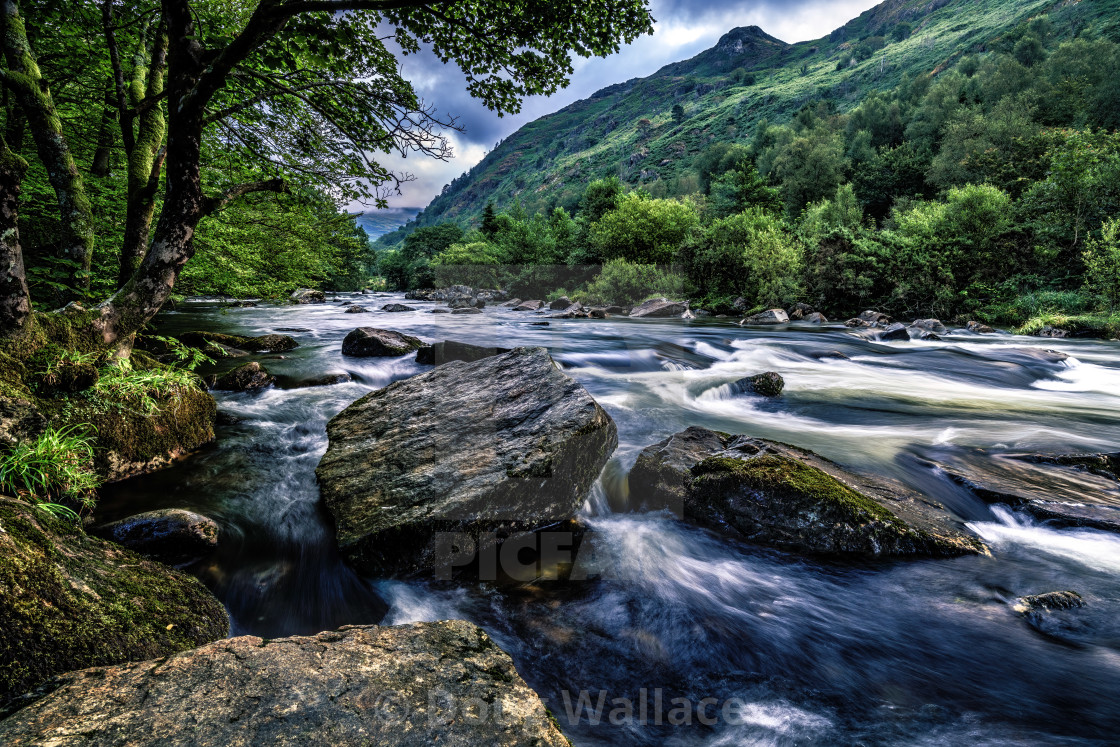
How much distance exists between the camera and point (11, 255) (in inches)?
144

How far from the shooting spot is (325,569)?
3615 mm

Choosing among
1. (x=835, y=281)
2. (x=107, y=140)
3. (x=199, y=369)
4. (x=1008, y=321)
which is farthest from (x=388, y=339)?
(x=1008, y=321)

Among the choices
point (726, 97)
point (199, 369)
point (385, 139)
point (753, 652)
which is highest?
point (726, 97)

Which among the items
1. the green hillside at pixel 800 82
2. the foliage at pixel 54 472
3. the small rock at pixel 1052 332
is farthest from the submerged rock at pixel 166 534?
the green hillside at pixel 800 82

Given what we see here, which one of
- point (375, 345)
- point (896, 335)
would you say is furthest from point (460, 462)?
point (896, 335)

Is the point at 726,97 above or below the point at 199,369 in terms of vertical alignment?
above

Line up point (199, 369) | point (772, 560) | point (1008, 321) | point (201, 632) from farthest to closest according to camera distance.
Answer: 1. point (1008, 321)
2. point (199, 369)
3. point (772, 560)
4. point (201, 632)

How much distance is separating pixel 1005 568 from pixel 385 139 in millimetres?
7663

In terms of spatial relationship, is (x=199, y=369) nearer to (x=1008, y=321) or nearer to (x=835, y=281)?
(x=835, y=281)

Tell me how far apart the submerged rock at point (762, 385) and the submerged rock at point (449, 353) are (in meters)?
4.77

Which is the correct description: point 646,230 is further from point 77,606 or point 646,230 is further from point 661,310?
point 77,606

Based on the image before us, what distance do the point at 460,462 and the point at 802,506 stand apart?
2.95 m

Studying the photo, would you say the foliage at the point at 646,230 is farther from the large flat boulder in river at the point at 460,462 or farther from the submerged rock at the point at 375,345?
the large flat boulder in river at the point at 460,462

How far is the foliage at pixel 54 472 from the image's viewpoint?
9.77 ft
